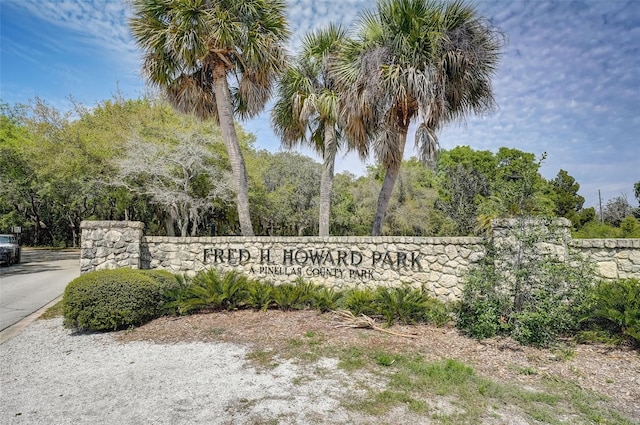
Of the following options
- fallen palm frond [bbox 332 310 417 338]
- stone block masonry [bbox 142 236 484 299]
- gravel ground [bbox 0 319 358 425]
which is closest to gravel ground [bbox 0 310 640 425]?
gravel ground [bbox 0 319 358 425]

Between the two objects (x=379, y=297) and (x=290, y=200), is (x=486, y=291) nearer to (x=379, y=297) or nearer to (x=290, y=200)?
(x=379, y=297)

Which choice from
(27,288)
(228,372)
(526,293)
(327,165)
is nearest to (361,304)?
(526,293)

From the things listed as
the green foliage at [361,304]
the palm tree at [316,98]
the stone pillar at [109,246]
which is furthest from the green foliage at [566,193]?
the stone pillar at [109,246]

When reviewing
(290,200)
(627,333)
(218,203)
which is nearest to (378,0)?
(627,333)

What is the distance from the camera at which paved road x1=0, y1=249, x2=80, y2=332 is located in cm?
813

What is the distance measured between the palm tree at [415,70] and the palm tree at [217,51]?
7.50 ft

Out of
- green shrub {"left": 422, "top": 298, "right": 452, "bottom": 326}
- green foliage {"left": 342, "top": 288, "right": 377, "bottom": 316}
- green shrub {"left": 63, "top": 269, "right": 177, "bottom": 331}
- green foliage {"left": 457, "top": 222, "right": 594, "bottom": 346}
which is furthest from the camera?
green foliage {"left": 342, "top": 288, "right": 377, "bottom": 316}

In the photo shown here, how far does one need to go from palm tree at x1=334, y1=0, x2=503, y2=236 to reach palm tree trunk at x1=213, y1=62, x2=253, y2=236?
3.18 meters

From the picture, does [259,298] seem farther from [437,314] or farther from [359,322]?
[437,314]

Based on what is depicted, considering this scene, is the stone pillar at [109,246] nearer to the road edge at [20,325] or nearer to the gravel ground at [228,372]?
the road edge at [20,325]

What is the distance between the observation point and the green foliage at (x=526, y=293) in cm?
554

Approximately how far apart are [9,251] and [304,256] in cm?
1561

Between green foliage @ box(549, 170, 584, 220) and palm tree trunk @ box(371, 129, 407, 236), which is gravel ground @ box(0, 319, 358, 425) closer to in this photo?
Result: palm tree trunk @ box(371, 129, 407, 236)

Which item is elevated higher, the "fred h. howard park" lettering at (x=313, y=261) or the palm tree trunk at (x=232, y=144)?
the palm tree trunk at (x=232, y=144)
